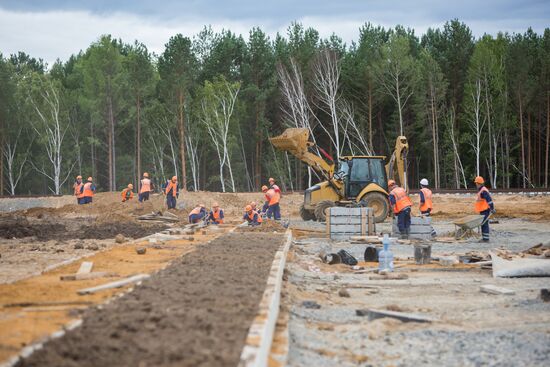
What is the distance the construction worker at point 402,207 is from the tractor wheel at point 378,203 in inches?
202

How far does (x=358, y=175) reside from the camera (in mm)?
23391

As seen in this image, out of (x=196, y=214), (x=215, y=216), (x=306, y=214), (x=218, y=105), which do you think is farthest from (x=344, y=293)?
(x=218, y=105)

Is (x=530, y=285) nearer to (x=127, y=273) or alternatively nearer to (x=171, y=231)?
(x=127, y=273)

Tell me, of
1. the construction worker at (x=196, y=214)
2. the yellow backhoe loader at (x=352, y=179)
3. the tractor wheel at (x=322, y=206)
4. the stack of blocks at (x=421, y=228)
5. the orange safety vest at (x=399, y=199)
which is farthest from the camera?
the tractor wheel at (x=322, y=206)

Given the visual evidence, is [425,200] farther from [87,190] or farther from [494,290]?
[87,190]

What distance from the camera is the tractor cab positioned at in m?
23.3

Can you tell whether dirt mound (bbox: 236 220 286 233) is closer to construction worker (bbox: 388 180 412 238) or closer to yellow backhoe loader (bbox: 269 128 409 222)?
construction worker (bbox: 388 180 412 238)

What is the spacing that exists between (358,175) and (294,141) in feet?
8.07

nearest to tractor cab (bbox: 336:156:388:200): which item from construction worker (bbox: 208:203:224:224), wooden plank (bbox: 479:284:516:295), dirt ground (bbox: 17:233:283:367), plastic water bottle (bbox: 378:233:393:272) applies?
construction worker (bbox: 208:203:224:224)

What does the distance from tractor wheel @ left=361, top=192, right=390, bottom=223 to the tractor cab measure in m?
0.57

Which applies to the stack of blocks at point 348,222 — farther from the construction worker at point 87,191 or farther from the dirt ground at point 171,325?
the construction worker at point 87,191

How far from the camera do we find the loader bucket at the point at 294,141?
78.3 ft

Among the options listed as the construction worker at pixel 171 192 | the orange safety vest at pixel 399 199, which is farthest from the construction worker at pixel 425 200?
the construction worker at pixel 171 192

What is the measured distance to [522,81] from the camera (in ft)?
173
